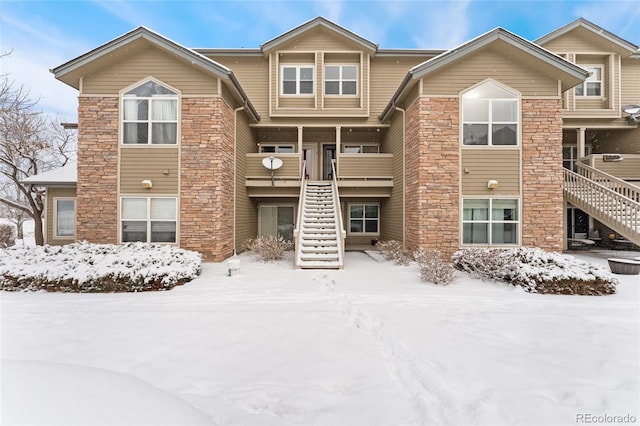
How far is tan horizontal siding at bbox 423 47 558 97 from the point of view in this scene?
384 inches

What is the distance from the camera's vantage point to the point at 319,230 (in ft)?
33.8

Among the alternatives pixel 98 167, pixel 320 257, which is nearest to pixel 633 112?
pixel 320 257

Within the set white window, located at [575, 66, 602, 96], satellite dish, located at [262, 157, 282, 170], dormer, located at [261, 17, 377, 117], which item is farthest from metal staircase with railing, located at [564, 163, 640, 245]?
satellite dish, located at [262, 157, 282, 170]

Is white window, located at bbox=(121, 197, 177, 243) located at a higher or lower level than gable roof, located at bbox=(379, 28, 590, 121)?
→ lower

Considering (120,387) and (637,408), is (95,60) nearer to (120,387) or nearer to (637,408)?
(120,387)

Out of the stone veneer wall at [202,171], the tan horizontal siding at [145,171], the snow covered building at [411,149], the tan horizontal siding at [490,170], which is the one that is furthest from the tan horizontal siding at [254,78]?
the tan horizontal siding at [490,170]

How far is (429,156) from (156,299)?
892cm

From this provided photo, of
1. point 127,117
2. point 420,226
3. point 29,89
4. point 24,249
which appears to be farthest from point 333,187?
point 29,89

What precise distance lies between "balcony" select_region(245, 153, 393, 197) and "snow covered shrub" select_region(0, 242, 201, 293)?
546cm

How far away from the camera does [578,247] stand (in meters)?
14.1

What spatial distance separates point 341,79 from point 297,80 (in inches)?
A: 84.3

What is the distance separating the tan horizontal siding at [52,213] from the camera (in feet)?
39.5

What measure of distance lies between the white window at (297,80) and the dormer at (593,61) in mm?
11073

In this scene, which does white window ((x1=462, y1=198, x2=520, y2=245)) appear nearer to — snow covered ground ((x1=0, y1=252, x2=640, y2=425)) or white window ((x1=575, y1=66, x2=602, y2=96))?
snow covered ground ((x1=0, y1=252, x2=640, y2=425))
